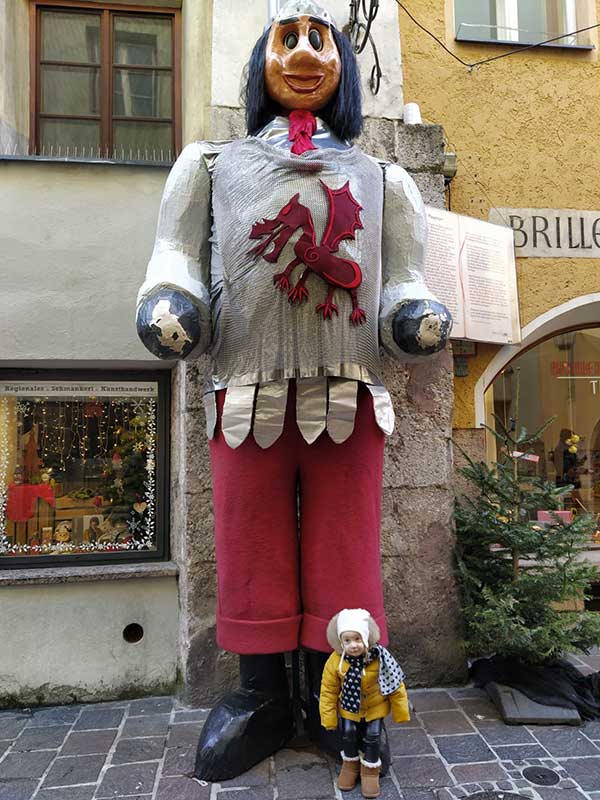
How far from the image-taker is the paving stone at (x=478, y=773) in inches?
96.7

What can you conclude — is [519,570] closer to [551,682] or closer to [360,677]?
[551,682]

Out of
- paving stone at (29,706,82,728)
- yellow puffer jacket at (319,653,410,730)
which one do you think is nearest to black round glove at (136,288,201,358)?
yellow puffer jacket at (319,653,410,730)

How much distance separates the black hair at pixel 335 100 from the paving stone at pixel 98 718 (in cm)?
274

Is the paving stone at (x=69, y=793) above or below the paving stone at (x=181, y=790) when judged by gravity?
below

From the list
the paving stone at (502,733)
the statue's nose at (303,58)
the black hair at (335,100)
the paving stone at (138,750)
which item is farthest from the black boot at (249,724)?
the statue's nose at (303,58)

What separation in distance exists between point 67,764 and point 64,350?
1.92 m

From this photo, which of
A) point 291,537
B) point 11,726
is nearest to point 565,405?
point 291,537

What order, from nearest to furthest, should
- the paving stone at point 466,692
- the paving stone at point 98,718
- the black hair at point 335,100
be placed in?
the black hair at point 335,100, the paving stone at point 98,718, the paving stone at point 466,692

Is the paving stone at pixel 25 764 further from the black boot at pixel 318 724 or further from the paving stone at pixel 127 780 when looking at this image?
the black boot at pixel 318 724

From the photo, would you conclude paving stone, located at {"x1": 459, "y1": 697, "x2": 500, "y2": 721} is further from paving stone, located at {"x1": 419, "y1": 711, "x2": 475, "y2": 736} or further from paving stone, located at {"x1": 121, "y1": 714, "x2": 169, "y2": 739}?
paving stone, located at {"x1": 121, "y1": 714, "x2": 169, "y2": 739}

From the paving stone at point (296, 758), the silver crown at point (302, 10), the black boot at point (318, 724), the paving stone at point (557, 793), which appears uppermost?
the silver crown at point (302, 10)

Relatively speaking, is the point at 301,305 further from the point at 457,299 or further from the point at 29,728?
the point at 29,728

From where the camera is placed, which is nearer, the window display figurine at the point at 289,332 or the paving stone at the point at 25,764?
the window display figurine at the point at 289,332

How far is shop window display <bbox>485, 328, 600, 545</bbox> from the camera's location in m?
4.99
